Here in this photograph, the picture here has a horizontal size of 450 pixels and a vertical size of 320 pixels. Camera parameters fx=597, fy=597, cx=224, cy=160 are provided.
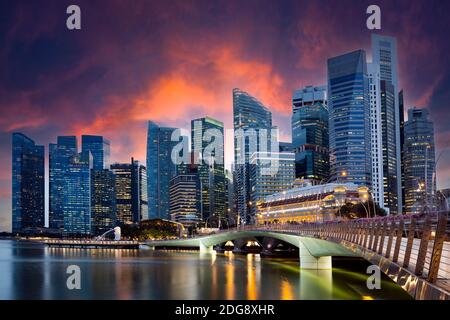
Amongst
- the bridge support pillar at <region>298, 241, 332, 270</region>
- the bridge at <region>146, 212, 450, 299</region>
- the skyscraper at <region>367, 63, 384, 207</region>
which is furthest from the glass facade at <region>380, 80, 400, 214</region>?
the bridge at <region>146, 212, 450, 299</region>

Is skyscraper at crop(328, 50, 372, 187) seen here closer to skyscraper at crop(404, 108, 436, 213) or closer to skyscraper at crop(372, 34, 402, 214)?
skyscraper at crop(372, 34, 402, 214)

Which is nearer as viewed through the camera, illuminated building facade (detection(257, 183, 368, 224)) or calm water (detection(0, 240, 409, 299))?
calm water (detection(0, 240, 409, 299))

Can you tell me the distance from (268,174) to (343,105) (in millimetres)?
31935

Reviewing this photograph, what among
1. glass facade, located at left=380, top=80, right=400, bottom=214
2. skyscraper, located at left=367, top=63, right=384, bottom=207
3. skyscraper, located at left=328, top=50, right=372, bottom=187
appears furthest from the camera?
glass facade, located at left=380, top=80, right=400, bottom=214

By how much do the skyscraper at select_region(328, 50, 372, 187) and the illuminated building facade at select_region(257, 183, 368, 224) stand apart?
2844 centimetres

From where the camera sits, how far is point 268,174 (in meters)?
190

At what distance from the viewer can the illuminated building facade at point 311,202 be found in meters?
123

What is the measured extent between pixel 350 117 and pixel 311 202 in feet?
186

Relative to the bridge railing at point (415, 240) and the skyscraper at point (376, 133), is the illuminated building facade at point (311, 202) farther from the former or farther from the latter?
the bridge railing at point (415, 240)

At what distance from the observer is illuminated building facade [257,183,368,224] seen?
404 feet

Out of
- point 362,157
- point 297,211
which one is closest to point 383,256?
point 297,211

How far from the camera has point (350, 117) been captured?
590ft
